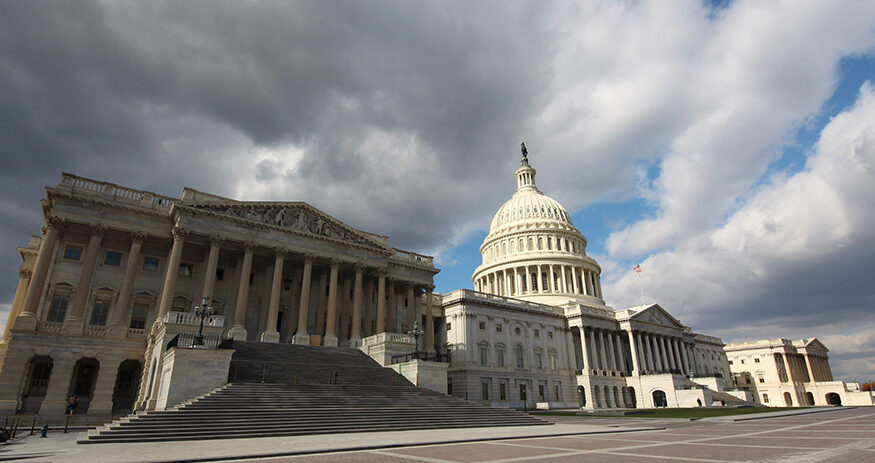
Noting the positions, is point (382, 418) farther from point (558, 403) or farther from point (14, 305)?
point (558, 403)

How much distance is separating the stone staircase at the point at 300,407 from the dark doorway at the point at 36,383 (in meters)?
13.4

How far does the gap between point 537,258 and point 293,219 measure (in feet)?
177

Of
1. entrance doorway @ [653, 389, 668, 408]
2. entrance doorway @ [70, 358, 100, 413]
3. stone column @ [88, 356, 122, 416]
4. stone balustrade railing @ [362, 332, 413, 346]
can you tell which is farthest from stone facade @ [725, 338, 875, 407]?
entrance doorway @ [70, 358, 100, 413]

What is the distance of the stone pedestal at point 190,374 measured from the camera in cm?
2303

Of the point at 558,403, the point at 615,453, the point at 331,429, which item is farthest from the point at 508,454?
the point at 558,403

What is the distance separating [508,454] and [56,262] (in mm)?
37977

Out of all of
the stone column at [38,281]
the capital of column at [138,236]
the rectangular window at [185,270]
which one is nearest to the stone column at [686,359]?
the rectangular window at [185,270]

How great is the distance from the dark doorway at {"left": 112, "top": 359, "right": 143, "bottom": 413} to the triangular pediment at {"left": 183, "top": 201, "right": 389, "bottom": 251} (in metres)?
12.9

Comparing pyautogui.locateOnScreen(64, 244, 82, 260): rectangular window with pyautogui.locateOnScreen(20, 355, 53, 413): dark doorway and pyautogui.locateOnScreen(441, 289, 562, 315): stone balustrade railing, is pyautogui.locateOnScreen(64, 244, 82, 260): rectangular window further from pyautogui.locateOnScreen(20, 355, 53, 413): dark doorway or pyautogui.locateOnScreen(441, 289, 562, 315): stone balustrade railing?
pyautogui.locateOnScreen(441, 289, 562, 315): stone balustrade railing

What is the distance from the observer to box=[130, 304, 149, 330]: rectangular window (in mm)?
36978

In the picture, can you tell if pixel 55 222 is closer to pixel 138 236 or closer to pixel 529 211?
pixel 138 236

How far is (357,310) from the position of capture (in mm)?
43656

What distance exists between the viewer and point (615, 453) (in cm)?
1341

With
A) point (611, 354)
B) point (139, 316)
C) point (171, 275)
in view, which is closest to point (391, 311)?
point (171, 275)
